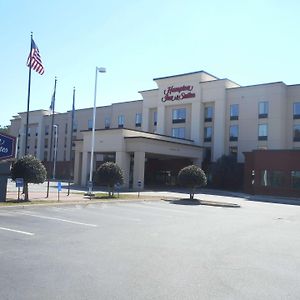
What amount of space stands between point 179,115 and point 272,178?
21484 mm

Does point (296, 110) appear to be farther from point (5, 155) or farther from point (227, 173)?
point (5, 155)

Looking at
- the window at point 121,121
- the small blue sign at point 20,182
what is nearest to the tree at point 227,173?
the window at point 121,121

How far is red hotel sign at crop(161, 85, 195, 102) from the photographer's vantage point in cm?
5962

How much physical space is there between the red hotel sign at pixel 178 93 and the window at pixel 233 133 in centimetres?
711

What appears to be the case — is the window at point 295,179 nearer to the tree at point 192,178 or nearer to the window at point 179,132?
the tree at point 192,178

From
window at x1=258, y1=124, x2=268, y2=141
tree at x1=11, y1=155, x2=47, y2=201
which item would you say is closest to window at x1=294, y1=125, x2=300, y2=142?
window at x1=258, y1=124, x2=268, y2=141

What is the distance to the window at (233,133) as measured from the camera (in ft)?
186

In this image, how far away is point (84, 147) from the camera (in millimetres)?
49500

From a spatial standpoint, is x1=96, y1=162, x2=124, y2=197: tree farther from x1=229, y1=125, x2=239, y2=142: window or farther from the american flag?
x1=229, y1=125, x2=239, y2=142: window

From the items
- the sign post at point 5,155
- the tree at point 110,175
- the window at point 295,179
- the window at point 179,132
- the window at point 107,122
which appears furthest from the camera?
the window at point 107,122

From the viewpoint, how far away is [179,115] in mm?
61531

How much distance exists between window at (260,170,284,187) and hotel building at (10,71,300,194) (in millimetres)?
104

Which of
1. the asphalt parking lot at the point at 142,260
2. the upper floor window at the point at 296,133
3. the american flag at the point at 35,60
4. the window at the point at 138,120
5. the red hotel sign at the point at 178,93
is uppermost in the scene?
the red hotel sign at the point at 178,93

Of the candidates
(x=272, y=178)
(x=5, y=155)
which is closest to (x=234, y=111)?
(x=272, y=178)
